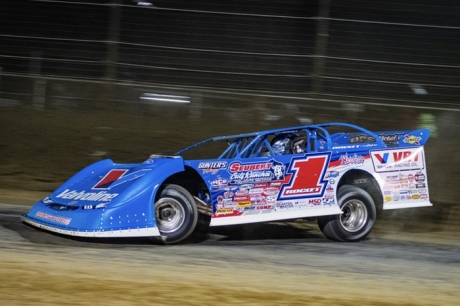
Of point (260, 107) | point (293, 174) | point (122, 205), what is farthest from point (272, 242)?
point (260, 107)

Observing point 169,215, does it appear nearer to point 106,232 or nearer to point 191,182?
point 191,182

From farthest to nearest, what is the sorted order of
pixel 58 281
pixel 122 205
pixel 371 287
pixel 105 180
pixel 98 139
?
pixel 98 139, pixel 105 180, pixel 122 205, pixel 371 287, pixel 58 281

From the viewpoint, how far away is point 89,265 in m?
6.43

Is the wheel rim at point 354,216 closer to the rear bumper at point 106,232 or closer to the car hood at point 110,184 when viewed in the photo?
the car hood at point 110,184

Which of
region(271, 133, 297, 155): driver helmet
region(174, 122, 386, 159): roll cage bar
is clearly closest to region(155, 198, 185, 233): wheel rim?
region(174, 122, 386, 159): roll cage bar

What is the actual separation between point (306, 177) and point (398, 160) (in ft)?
4.29

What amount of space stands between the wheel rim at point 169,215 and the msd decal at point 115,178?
40 centimetres

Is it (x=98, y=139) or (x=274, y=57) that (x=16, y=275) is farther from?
(x=274, y=57)

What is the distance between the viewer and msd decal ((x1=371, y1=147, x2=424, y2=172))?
8.85m

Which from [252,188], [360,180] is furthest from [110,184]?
[360,180]

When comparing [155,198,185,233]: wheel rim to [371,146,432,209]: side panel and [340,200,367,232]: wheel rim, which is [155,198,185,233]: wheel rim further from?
[371,146,432,209]: side panel

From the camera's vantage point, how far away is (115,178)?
26.2 ft

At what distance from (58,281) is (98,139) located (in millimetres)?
8222

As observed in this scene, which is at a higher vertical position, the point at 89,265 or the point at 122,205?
the point at 122,205
